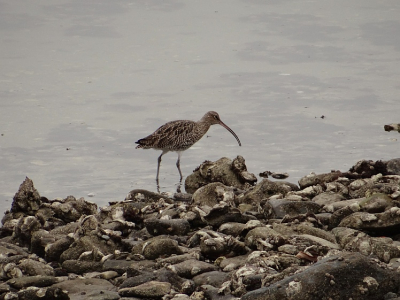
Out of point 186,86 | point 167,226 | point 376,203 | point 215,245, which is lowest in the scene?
point 167,226

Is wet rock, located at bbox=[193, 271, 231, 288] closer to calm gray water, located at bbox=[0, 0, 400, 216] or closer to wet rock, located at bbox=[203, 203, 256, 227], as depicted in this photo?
wet rock, located at bbox=[203, 203, 256, 227]

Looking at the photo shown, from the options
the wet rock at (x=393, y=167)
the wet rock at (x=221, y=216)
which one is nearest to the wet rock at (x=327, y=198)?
the wet rock at (x=221, y=216)

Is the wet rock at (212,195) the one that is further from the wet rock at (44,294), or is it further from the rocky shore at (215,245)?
the wet rock at (44,294)

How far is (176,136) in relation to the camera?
17000mm

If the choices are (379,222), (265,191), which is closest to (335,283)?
→ (379,222)

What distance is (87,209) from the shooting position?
12.7 metres

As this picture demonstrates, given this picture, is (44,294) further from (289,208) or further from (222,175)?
(222,175)

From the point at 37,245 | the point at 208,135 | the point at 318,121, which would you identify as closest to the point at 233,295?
the point at 37,245

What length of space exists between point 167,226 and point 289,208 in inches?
59.8

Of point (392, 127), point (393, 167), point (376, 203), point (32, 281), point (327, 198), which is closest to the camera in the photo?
point (32, 281)

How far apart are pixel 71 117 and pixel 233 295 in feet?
35.7

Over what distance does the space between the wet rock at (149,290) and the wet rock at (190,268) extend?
0.49 m

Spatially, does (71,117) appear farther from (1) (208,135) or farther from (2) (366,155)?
(2) (366,155)

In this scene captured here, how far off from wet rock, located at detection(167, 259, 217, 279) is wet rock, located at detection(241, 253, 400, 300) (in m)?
1.36
